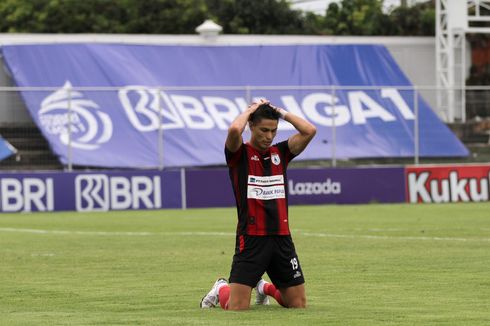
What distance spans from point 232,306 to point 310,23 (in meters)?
45.8

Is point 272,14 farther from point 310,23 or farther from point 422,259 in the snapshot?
point 422,259

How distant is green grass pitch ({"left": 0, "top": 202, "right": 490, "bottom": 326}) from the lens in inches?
390

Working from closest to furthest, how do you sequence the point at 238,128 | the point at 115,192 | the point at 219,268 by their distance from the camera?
1. the point at 238,128
2. the point at 219,268
3. the point at 115,192

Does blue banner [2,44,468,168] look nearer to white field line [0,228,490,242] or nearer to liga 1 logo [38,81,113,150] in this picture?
liga 1 logo [38,81,113,150]

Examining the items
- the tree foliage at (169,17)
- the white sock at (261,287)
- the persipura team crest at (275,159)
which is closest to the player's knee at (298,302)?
the white sock at (261,287)

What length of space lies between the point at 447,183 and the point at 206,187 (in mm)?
6043

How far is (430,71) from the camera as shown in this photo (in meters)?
41.4

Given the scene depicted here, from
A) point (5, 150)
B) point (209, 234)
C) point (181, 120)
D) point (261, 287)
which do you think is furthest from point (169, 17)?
point (261, 287)

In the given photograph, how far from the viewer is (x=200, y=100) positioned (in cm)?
3366

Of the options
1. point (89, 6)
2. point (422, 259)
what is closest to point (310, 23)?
point (89, 6)

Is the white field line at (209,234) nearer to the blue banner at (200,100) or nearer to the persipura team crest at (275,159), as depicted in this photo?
the blue banner at (200,100)

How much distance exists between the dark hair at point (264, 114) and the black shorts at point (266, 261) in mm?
1013

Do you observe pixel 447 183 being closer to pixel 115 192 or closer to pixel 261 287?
pixel 115 192

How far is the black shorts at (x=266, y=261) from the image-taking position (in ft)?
33.8
